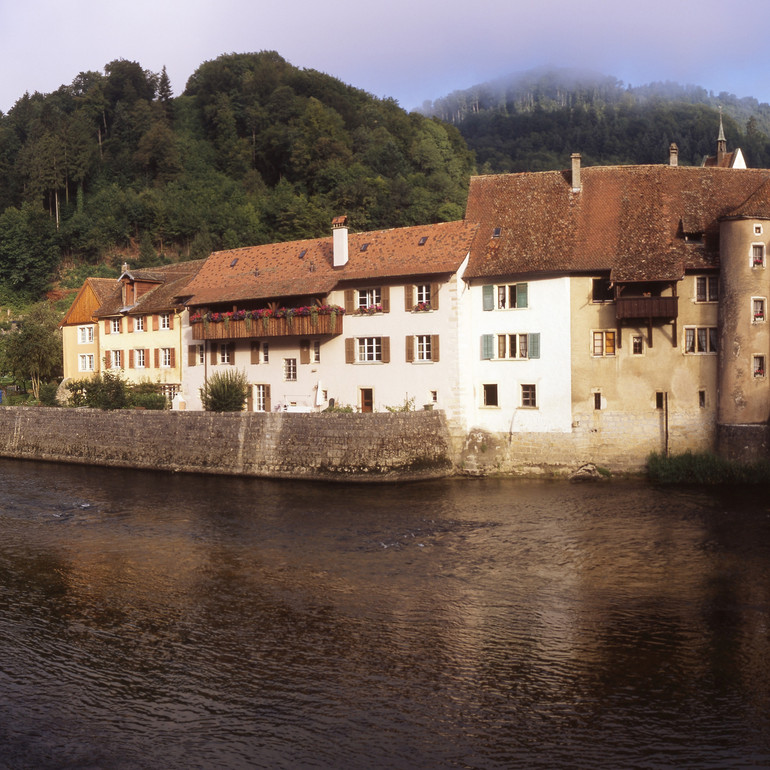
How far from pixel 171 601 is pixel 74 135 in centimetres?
9689

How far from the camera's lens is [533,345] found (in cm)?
3628

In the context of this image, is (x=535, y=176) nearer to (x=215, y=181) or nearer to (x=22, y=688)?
(x=22, y=688)

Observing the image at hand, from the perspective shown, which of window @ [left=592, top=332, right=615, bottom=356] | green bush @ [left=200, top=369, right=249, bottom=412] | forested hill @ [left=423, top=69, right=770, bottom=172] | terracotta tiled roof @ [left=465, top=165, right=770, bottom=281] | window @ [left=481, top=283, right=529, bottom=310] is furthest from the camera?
forested hill @ [left=423, top=69, right=770, bottom=172]

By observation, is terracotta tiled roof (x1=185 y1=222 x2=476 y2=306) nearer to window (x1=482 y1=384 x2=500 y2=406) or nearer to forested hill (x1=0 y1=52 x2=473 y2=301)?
window (x1=482 y1=384 x2=500 y2=406)


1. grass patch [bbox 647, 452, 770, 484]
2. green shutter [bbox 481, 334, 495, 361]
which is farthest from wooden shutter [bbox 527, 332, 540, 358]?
grass patch [bbox 647, 452, 770, 484]

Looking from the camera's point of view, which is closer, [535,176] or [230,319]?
[535,176]

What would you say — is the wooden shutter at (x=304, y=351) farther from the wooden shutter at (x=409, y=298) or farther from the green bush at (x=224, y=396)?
the wooden shutter at (x=409, y=298)

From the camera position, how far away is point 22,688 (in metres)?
15.8

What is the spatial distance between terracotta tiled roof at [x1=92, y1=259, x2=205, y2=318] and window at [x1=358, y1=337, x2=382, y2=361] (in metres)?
12.0

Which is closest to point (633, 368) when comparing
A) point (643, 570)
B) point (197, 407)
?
point (643, 570)

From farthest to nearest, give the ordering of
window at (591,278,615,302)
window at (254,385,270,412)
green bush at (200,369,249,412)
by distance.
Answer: window at (254,385,270,412) → green bush at (200,369,249,412) → window at (591,278,615,302)

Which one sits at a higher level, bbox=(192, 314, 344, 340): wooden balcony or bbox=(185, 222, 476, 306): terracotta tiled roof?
bbox=(185, 222, 476, 306): terracotta tiled roof

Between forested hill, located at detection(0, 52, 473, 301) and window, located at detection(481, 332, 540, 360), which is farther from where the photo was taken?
forested hill, located at detection(0, 52, 473, 301)

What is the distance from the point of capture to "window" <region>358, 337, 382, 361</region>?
3966 cm
